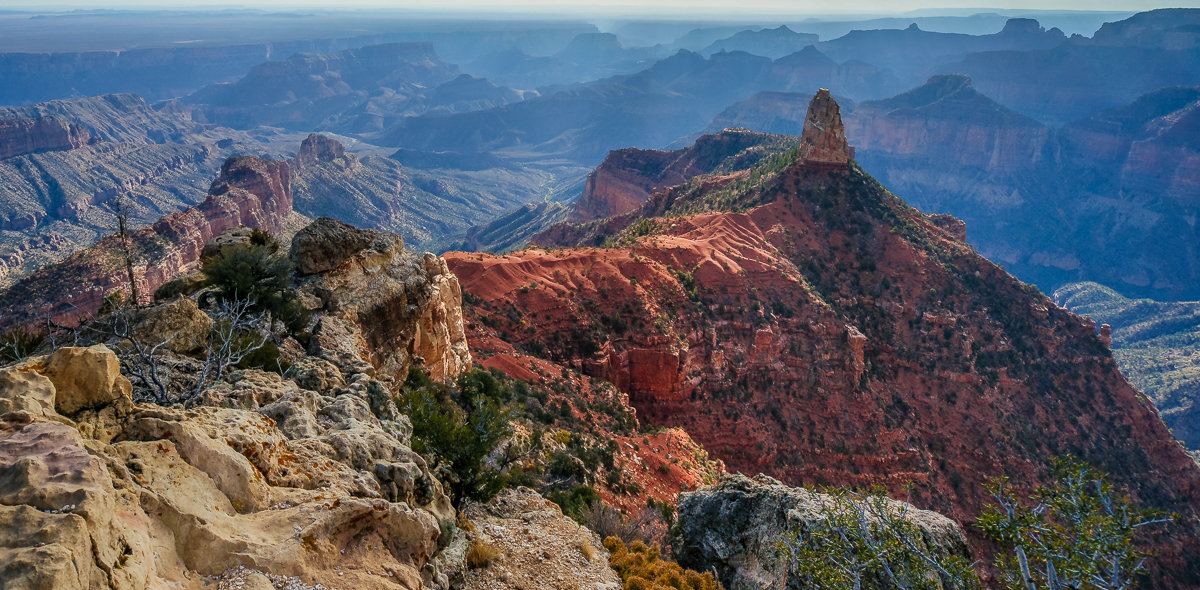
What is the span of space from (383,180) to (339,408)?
601ft

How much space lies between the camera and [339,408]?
1302 centimetres

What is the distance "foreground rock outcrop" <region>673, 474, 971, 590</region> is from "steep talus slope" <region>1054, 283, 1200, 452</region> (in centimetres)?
8258

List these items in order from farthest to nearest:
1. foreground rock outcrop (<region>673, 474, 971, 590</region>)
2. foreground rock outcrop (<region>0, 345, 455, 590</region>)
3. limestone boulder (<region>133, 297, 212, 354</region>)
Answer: foreground rock outcrop (<region>673, 474, 971, 590</region>), limestone boulder (<region>133, 297, 212, 354</region>), foreground rock outcrop (<region>0, 345, 455, 590</region>)

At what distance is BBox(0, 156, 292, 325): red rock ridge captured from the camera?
5350cm

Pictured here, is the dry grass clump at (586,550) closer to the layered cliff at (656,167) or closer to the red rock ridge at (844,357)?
the red rock ridge at (844,357)

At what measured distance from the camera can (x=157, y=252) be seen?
234ft

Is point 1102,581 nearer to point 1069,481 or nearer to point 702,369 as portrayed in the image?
point 1069,481

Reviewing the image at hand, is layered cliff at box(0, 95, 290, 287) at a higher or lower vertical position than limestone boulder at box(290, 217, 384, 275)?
lower

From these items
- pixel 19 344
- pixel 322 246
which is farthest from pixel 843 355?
pixel 19 344

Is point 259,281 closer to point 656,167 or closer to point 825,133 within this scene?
point 825,133

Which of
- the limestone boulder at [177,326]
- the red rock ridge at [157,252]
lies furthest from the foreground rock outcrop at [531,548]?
the red rock ridge at [157,252]

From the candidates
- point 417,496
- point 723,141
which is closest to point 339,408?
point 417,496

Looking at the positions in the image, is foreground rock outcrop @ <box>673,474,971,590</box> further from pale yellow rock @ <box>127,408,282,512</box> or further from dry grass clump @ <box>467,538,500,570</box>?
pale yellow rock @ <box>127,408,282,512</box>

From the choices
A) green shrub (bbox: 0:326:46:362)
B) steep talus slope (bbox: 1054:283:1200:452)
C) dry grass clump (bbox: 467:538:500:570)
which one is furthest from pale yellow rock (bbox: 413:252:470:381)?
steep talus slope (bbox: 1054:283:1200:452)
